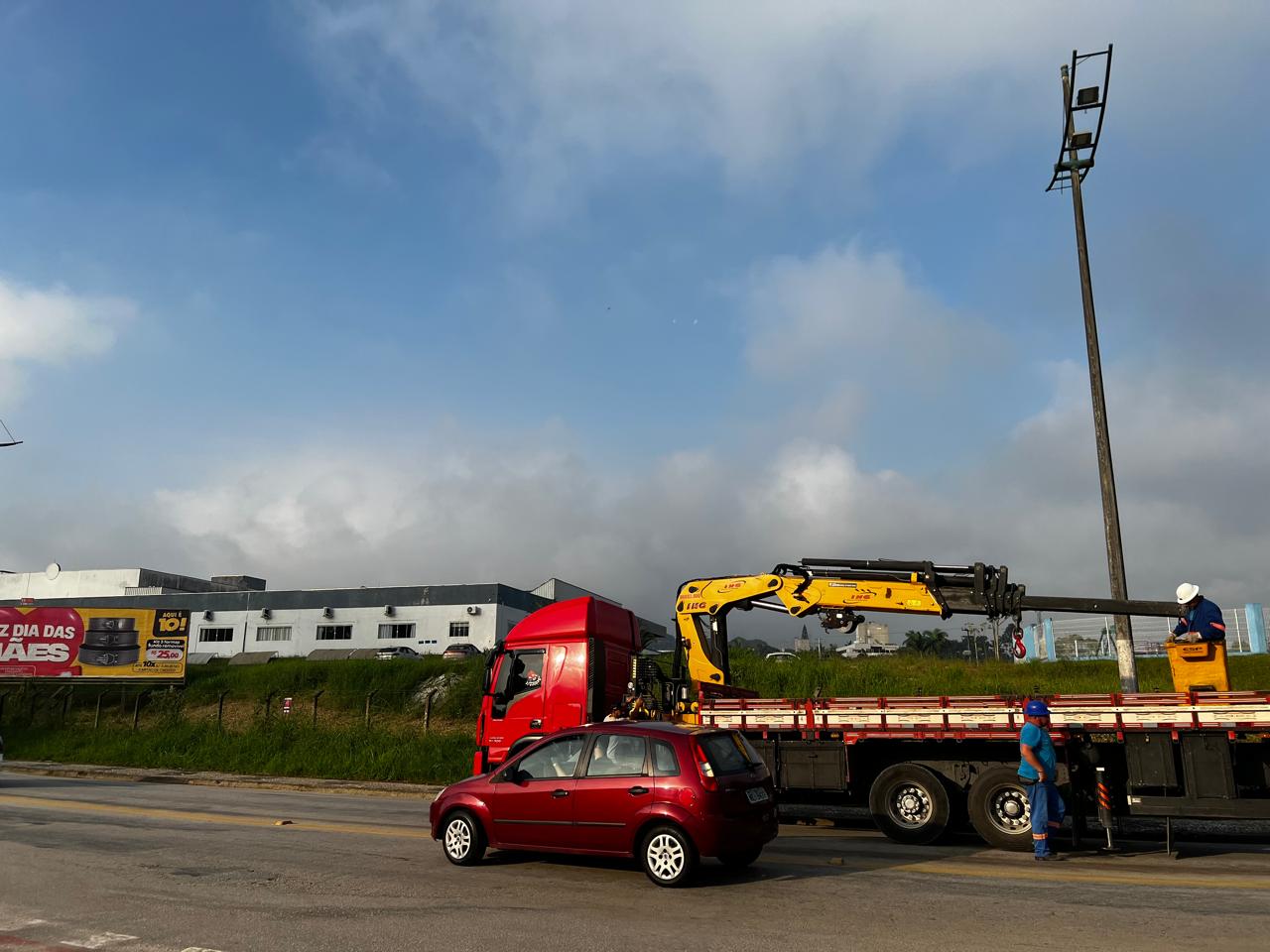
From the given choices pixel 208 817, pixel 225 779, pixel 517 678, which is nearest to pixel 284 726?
pixel 225 779

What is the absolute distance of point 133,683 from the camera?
36.1 m

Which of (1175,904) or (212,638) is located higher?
(212,638)

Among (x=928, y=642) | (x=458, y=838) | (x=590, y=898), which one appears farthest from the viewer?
(x=928, y=642)

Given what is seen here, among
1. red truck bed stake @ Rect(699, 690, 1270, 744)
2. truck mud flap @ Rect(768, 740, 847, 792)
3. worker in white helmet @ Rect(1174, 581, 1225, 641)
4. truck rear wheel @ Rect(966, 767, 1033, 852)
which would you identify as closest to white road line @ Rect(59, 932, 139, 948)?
red truck bed stake @ Rect(699, 690, 1270, 744)

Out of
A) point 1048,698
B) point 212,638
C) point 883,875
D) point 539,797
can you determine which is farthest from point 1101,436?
point 212,638

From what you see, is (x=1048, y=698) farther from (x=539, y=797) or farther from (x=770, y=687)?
(x=770, y=687)

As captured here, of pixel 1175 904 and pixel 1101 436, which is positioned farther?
pixel 1101 436

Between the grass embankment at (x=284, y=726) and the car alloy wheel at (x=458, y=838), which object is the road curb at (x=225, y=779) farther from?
the car alloy wheel at (x=458, y=838)

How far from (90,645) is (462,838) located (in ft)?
106

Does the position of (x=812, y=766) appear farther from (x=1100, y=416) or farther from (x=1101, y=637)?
(x=1101, y=637)

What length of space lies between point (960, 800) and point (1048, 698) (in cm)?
173

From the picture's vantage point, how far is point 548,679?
14055mm

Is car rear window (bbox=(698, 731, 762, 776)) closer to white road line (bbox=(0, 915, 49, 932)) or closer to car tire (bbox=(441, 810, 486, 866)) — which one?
car tire (bbox=(441, 810, 486, 866))

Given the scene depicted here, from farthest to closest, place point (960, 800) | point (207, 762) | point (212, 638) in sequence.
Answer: point (212, 638)
point (207, 762)
point (960, 800)
